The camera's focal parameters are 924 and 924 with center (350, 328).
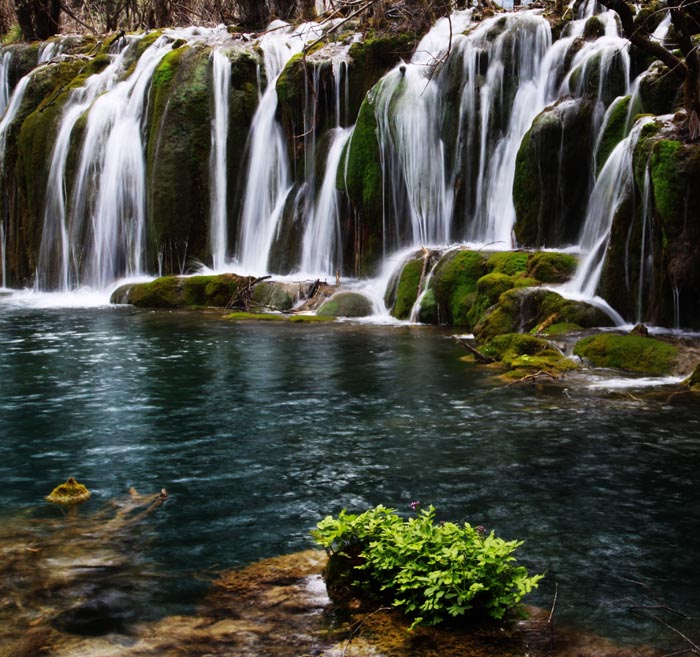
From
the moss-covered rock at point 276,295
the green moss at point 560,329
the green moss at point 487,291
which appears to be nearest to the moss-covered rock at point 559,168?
the green moss at point 487,291

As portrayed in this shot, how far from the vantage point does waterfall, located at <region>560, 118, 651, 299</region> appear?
650 inches

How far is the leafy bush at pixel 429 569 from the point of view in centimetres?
488

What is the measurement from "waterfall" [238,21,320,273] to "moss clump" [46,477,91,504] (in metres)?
18.3

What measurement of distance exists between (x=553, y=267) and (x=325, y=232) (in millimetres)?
8876

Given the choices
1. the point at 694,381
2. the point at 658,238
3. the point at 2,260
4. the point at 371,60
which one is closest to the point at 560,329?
the point at 658,238

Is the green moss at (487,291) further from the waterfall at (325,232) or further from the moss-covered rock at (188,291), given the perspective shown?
the moss-covered rock at (188,291)

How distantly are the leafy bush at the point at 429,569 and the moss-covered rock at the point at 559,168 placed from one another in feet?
49.7

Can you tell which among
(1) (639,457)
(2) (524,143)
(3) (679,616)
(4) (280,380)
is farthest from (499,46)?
(3) (679,616)

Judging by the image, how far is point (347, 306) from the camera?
20875 mm

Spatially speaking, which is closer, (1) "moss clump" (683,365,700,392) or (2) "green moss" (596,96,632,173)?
(1) "moss clump" (683,365,700,392)

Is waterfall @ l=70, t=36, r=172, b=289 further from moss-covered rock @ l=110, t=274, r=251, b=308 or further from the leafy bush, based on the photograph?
the leafy bush

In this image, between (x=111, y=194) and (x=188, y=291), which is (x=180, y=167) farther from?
(x=188, y=291)

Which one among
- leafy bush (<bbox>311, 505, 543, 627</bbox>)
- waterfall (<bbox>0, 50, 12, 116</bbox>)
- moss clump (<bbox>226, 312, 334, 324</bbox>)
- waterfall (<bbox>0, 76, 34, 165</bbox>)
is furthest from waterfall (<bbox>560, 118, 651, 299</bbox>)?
waterfall (<bbox>0, 50, 12, 116</bbox>)

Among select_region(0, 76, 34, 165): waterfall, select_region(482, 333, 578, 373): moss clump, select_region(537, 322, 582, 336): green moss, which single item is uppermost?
select_region(0, 76, 34, 165): waterfall
